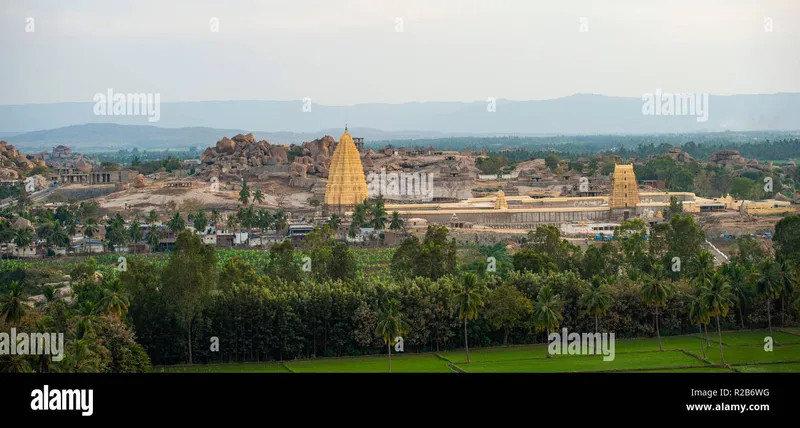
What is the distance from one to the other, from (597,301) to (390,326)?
5.51m

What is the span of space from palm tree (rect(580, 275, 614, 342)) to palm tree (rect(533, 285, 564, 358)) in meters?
0.65

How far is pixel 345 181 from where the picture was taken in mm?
61375

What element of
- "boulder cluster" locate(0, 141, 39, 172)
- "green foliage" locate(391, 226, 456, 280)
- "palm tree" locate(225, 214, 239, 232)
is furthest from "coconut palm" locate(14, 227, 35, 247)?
"boulder cluster" locate(0, 141, 39, 172)

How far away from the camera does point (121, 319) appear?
25.0 m

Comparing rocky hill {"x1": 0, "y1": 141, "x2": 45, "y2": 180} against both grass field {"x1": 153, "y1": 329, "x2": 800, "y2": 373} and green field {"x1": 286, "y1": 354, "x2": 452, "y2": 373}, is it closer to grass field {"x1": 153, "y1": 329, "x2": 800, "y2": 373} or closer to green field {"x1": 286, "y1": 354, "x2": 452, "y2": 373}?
green field {"x1": 286, "y1": 354, "x2": 452, "y2": 373}

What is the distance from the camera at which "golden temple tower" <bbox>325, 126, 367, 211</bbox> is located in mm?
61125

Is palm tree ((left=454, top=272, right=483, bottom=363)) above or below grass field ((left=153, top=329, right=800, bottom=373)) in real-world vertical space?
above

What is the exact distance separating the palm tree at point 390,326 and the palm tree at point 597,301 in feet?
15.3

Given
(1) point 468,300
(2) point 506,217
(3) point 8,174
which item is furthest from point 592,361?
(3) point 8,174

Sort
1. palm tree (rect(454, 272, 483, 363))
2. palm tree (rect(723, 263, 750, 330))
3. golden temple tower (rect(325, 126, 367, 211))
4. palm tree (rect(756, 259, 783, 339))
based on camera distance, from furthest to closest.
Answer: golden temple tower (rect(325, 126, 367, 211)) → palm tree (rect(723, 263, 750, 330)) → palm tree (rect(756, 259, 783, 339)) → palm tree (rect(454, 272, 483, 363))

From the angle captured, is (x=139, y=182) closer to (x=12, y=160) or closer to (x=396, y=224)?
(x=12, y=160)

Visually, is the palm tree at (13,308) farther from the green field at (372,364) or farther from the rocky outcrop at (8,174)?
the rocky outcrop at (8,174)
